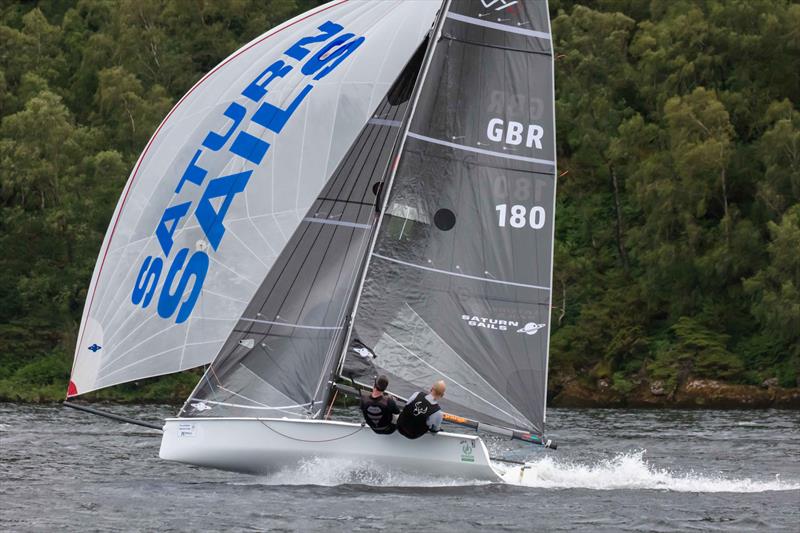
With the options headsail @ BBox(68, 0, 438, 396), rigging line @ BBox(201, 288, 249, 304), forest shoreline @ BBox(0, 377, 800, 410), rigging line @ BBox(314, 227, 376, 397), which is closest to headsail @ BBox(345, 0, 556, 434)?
rigging line @ BBox(314, 227, 376, 397)

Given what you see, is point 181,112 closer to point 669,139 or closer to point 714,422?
point 714,422

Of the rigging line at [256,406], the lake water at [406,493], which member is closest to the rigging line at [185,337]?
the rigging line at [256,406]

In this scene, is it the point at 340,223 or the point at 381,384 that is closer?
the point at 381,384

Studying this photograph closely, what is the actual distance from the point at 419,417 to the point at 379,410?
17.6 inches

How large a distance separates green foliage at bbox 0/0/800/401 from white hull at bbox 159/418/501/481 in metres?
20.2

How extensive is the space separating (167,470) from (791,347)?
21143 mm

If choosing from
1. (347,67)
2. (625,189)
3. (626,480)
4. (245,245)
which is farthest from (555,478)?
(625,189)

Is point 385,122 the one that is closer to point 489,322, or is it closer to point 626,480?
point 489,322

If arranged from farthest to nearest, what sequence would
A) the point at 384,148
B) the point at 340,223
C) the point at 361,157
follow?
1. the point at 384,148
2. the point at 361,157
3. the point at 340,223

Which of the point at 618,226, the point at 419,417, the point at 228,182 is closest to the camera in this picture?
the point at 419,417

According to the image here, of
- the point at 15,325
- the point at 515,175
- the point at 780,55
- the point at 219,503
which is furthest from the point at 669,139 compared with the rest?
the point at 219,503

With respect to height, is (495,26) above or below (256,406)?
above

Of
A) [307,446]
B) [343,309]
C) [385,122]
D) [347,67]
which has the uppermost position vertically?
[347,67]

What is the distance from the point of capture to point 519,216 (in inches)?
650
